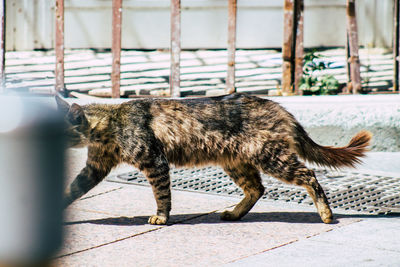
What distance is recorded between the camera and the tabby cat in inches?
167

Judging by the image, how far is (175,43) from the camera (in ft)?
23.1

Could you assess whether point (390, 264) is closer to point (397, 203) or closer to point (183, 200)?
point (397, 203)

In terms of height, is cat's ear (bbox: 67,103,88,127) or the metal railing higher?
the metal railing

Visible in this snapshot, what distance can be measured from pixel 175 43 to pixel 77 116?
3.06 m

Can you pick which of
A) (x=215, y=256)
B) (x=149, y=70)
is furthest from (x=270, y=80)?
(x=215, y=256)

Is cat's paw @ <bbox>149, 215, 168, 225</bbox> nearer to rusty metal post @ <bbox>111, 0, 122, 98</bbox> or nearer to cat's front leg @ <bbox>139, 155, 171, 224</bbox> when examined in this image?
cat's front leg @ <bbox>139, 155, 171, 224</bbox>

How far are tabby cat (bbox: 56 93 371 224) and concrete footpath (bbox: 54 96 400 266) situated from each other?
0.62 feet

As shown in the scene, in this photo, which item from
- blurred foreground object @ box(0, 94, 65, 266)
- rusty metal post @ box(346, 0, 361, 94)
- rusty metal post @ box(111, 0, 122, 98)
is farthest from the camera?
rusty metal post @ box(346, 0, 361, 94)

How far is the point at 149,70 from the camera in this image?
33.9 ft

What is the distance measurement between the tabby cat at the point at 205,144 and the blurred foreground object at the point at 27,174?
311 centimetres

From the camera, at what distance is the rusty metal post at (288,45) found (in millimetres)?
7074

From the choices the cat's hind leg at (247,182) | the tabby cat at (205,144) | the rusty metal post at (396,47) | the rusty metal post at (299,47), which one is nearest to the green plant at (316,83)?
the rusty metal post at (299,47)

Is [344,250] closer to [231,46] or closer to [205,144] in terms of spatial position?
[205,144]

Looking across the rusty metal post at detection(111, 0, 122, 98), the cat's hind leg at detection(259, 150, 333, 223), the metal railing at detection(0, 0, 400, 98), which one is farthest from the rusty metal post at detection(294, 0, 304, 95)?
the cat's hind leg at detection(259, 150, 333, 223)
